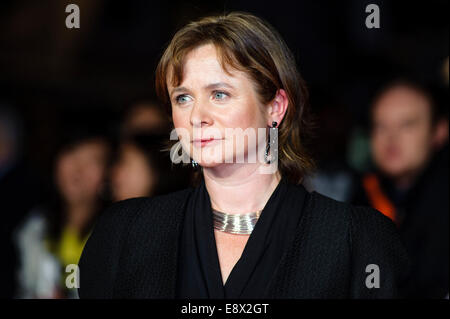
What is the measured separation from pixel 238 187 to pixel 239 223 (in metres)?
0.10

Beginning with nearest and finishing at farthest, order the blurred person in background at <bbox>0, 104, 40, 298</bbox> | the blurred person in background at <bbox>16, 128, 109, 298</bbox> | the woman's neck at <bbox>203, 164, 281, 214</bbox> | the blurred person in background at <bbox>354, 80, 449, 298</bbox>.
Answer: the woman's neck at <bbox>203, 164, 281, 214</bbox>
the blurred person in background at <bbox>16, 128, 109, 298</bbox>
the blurred person in background at <bbox>354, 80, 449, 298</bbox>
the blurred person in background at <bbox>0, 104, 40, 298</bbox>

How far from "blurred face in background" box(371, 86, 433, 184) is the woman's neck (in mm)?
1652

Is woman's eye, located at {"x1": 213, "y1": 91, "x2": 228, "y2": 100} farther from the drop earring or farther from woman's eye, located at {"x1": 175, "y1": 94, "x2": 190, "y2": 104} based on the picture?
the drop earring

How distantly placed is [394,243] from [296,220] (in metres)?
0.28

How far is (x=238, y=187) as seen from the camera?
163 cm

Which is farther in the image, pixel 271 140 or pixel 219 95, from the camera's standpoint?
pixel 271 140

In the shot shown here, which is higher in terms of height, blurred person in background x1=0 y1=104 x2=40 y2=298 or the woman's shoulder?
the woman's shoulder

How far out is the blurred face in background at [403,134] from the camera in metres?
3.14

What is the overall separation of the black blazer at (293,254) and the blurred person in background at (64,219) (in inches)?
45.1

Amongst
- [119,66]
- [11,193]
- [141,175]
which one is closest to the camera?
[141,175]

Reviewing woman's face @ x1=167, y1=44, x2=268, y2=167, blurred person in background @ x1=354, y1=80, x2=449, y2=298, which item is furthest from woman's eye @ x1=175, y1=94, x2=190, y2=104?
blurred person in background @ x1=354, y1=80, x2=449, y2=298

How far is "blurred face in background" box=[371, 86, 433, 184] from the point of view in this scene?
314 cm

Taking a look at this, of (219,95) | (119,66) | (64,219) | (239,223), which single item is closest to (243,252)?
(239,223)

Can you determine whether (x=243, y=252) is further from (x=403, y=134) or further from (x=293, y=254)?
(x=403, y=134)
